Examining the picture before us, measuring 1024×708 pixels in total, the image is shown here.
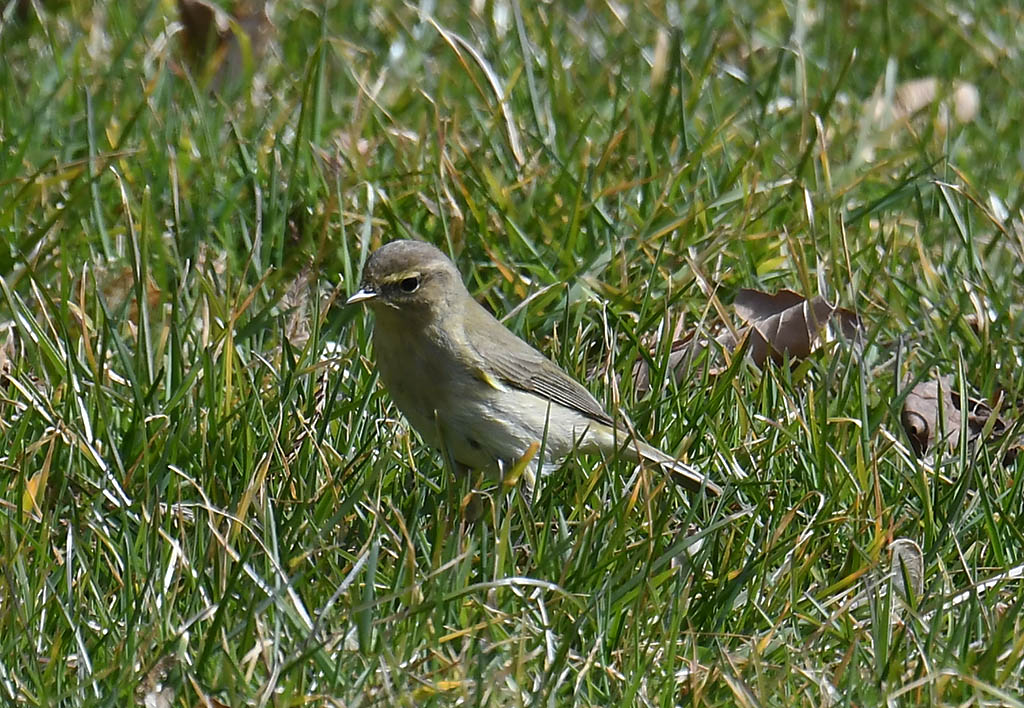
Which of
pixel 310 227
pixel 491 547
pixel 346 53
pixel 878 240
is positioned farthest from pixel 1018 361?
pixel 346 53

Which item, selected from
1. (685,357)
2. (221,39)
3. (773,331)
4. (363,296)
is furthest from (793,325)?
(221,39)

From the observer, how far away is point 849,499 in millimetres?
4188

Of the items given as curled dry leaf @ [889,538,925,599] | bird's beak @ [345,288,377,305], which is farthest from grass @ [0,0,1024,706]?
bird's beak @ [345,288,377,305]

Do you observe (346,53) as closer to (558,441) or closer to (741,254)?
(741,254)

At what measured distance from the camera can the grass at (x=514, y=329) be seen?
343cm

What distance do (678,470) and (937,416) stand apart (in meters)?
0.91

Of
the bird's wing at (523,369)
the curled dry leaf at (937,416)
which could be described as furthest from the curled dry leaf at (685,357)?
the curled dry leaf at (937,416)

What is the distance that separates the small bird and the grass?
145 mm

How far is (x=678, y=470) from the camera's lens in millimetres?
4203

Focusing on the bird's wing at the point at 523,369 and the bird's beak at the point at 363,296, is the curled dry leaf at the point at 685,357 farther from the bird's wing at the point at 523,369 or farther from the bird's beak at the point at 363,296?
the bird's beak at the point at 363,296

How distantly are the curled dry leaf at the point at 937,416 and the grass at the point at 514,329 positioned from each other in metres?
0.08

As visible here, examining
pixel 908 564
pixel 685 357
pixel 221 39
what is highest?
pixel 221 39

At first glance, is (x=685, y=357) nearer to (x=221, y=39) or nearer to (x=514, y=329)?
(x=514, y=329)

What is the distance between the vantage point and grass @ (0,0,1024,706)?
343cm
